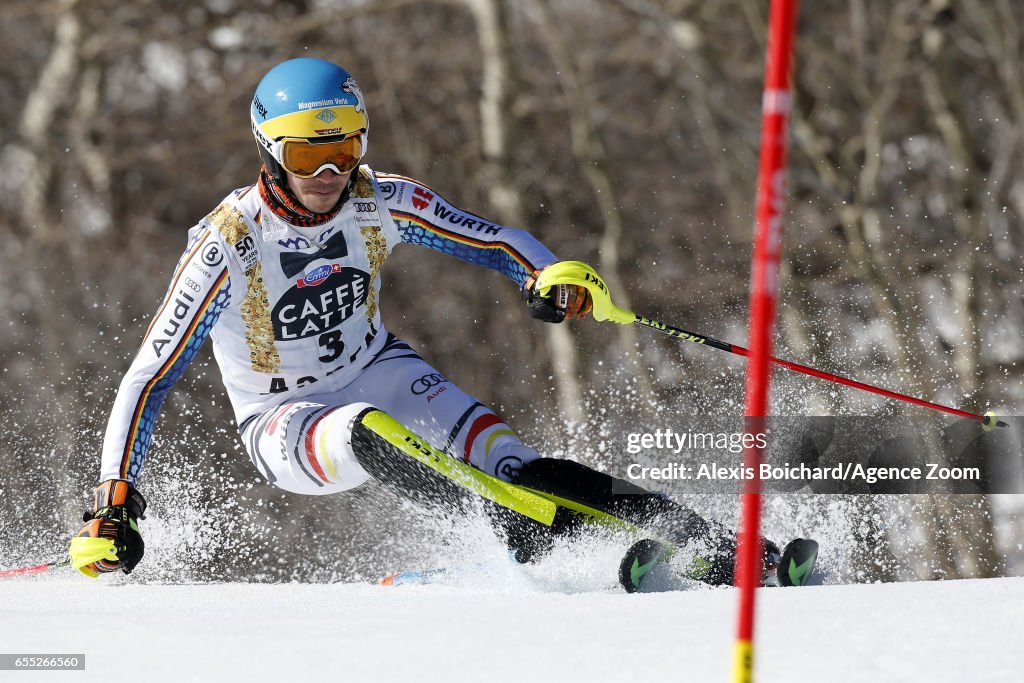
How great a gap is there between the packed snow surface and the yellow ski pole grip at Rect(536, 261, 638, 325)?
3.69ft

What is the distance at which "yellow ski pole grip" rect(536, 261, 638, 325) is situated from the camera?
459 cm

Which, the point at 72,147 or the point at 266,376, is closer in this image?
the point at 266,376

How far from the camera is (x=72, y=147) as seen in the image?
19906 millimetres

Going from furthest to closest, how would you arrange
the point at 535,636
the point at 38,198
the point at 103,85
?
the point at 103,85
the point at 38,198
the point at 535,636

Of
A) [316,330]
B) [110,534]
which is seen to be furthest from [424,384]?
[110,534]

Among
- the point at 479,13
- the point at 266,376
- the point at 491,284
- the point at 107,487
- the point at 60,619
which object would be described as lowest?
the point at 60,619

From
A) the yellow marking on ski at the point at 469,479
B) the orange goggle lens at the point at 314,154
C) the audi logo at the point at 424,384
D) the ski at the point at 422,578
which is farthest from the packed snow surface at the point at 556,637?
the orange goggle lens at the point at 314,154

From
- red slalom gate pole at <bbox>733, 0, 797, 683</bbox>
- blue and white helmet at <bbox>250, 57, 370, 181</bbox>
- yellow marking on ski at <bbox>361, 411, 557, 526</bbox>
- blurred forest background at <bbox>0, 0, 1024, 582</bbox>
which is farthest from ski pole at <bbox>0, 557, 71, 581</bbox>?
red slalom gate pole at <bbox>733, 0, 797, 683</bbox>

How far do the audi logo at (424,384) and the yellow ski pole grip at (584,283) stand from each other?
25.4 inches

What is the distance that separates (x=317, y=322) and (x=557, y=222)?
46.4 feet

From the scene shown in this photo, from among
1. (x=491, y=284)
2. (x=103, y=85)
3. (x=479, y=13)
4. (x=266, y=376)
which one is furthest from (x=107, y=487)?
(x=103, y=85)

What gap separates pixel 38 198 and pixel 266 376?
15.3m

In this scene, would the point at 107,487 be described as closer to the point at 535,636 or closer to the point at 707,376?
the point at 535,636

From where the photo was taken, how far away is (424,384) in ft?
16.4
